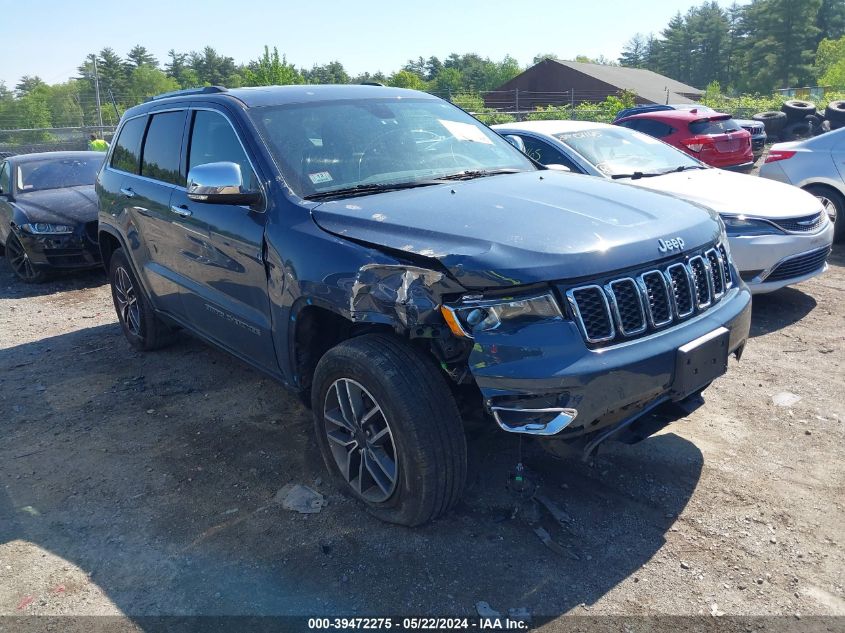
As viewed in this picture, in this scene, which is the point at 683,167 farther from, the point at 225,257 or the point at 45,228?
the point at 45,228

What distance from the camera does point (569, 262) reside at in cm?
269

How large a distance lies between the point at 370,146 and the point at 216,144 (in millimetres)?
934

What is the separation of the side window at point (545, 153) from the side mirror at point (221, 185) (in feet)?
12.4

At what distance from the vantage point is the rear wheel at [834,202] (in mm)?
8117

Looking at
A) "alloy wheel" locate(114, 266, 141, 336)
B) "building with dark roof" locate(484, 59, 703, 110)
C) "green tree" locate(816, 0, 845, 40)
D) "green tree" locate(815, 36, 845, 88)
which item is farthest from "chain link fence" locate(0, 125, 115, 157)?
"green tree" locate(816, 0, 845, 40)

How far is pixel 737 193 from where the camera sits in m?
6.20

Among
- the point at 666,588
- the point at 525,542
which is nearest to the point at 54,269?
the point at 525,542

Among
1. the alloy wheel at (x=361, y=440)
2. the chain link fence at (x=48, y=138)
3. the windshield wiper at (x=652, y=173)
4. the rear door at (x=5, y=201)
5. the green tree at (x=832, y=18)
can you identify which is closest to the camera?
the alloy wheel at (x=361, y=440)

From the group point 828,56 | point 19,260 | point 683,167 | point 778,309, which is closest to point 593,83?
point 828,56

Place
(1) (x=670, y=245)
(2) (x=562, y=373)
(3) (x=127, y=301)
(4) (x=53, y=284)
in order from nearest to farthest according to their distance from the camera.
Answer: (2) (x=562, y=373) → (1) (x=670, y=245) → (3) (x=127, y=301) → (4) (x=53, y=284)

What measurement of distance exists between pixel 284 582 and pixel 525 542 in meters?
1.05

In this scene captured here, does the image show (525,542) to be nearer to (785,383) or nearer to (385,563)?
(385,563)

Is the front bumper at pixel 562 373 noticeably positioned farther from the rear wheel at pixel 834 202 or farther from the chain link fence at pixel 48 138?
the chain link fence at pixel 48 138

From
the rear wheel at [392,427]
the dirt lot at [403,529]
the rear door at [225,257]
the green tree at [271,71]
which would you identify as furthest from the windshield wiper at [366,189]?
the green tree at [271,71]
